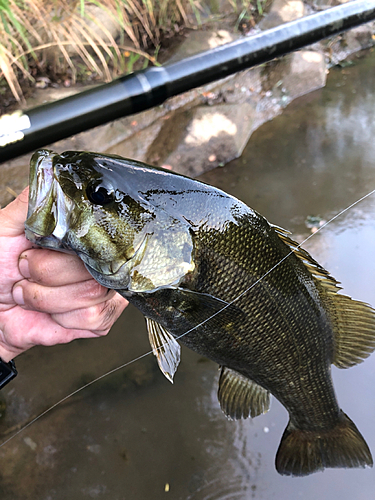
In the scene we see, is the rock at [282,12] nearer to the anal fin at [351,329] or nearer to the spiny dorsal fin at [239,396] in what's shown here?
the anal fin at [351,329]

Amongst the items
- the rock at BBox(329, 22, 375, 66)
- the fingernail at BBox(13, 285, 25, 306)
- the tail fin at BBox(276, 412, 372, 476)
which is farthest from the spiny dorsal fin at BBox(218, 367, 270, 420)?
the rock at BBox(329, 22, 375, 66)

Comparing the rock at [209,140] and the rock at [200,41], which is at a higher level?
the rock at [200,41]

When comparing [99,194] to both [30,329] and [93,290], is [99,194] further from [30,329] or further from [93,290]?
[30,329]

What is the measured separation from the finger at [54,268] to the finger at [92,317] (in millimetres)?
153

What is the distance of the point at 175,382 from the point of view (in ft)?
7.38

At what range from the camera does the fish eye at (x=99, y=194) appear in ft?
3.52

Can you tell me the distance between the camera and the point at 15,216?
1251 mm

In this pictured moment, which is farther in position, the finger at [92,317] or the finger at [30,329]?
the finger at [30,329]

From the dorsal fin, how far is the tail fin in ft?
1.11

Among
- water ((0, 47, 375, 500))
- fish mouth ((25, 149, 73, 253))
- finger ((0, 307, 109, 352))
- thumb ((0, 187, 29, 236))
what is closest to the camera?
fish mouth ((25, 149, 73, 253))

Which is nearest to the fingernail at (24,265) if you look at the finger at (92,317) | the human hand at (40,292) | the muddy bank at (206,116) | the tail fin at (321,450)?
the human hand at (40,292)

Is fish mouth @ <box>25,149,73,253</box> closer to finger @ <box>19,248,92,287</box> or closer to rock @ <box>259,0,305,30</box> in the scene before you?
finger @ <box>19,248,92,287</box>

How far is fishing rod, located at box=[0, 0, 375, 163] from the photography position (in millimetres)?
1258

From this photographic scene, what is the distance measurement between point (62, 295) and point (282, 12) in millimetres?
4585
